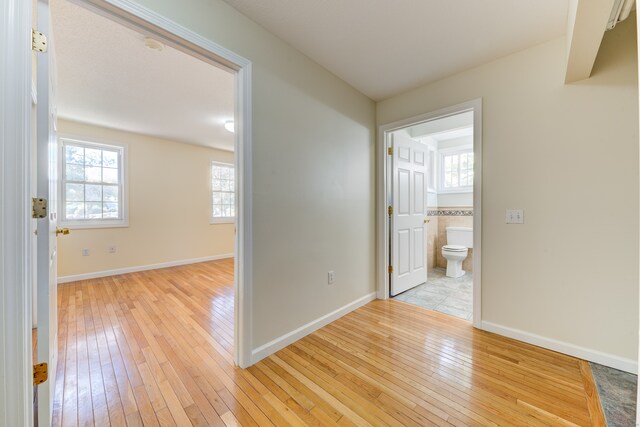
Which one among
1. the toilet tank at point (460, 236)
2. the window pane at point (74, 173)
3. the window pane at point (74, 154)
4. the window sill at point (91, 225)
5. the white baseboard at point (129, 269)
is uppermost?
the window pane at point (74, 154)

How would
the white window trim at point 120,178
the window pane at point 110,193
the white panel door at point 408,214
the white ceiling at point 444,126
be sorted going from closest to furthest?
the white panel door at point 408,214, the white ceiling at point 444,126, the white window trim at point 120,178, the window pane at point 110,193

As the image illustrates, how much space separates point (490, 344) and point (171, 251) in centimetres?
495

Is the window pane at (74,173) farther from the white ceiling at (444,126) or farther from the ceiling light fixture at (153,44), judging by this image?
the white ceiling at (444,126)

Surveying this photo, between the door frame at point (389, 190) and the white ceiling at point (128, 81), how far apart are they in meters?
1.78

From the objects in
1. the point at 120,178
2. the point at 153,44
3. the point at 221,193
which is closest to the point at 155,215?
the point at 120,178

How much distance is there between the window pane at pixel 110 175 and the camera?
3.97 metres

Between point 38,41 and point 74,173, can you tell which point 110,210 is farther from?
point 38,41

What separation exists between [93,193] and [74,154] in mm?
610

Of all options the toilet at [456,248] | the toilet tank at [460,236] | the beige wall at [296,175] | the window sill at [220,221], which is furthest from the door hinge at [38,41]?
the toilet tank at [460,236]

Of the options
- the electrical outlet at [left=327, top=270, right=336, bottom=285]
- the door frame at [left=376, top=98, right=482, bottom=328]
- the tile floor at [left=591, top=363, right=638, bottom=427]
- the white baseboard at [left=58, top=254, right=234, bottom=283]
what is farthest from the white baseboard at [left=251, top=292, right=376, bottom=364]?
the white baseboard at [left=58, top=254, right=234, bottom=283]

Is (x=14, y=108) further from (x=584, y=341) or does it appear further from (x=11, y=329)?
(x=584, y=341)

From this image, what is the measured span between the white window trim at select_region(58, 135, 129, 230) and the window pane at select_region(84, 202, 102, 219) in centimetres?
8

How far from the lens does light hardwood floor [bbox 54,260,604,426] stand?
4.24 ft

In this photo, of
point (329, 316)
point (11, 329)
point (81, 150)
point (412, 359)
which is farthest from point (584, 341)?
point (81, 150)
